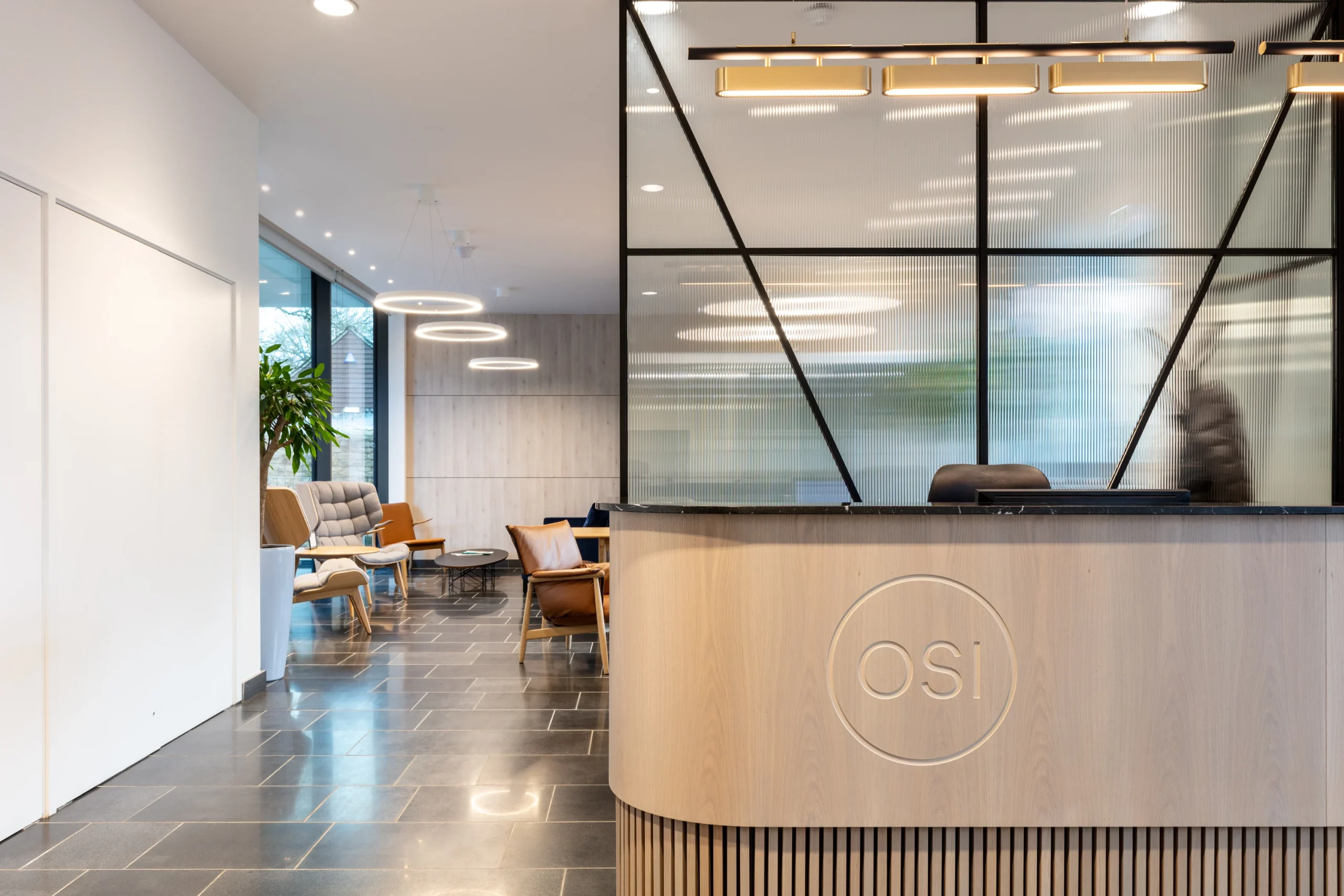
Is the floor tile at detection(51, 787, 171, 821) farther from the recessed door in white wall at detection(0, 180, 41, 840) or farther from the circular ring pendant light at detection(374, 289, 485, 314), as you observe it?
the circular ring pendant light at detection(374, 289, 485, 314)

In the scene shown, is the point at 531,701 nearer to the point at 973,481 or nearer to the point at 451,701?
the point at 451,701

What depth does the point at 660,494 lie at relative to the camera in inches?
129

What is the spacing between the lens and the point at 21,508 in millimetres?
2889

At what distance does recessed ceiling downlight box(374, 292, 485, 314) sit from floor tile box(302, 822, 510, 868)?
414cm

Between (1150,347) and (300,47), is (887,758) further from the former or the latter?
(300,47)

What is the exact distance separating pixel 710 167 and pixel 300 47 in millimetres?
2205

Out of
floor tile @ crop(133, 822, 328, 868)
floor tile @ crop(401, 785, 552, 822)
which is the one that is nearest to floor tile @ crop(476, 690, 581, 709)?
floor tile @ crop(401, 785, 552, 822)

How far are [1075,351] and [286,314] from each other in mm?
6852

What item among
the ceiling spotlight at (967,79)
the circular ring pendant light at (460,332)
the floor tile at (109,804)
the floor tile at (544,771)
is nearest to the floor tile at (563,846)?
the floor tile at (544,771)

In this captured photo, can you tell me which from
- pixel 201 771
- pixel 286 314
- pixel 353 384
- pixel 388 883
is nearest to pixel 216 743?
pixel 201 771

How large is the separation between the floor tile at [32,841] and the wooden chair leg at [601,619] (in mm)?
2672

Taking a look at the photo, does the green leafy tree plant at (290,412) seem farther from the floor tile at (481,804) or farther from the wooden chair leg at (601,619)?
the floor tile at (481,804)

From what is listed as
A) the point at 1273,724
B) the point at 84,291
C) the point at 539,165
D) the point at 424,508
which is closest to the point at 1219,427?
the point at 1273,724

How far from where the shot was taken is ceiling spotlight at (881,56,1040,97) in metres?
2.63
